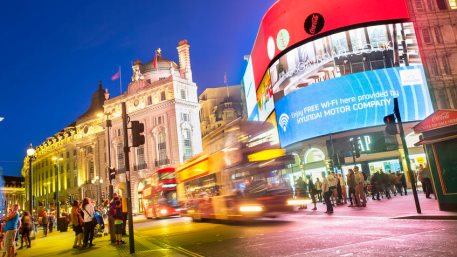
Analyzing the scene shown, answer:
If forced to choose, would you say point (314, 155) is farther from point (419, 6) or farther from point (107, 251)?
point (107, 251)

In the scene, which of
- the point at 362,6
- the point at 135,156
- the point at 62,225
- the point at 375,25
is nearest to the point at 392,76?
the point at 375,25

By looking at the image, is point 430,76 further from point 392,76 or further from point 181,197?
point 181,197

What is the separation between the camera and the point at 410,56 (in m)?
29.8

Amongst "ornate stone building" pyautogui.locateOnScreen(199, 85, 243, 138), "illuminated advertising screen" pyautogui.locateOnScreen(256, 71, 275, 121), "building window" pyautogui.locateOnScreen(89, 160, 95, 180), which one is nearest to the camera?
"illuminated advertising screen" pyautogui.locateOnScreen(256, 71, 275, 121)

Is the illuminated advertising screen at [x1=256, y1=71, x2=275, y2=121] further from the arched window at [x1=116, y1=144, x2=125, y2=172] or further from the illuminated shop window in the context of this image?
the arched window at [x1=116, y1=144, x2=125, y2=172]

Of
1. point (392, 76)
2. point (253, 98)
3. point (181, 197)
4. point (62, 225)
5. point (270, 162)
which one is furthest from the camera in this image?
point (253, 98)

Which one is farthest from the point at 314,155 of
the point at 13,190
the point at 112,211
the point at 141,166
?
the point at 13,190

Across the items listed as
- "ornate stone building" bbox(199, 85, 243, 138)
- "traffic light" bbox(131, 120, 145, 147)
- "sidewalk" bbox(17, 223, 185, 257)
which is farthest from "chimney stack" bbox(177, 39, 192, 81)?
"traffic light" bbox(131, 120, 145, 147)

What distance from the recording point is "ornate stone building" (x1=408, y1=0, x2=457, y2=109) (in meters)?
31.6

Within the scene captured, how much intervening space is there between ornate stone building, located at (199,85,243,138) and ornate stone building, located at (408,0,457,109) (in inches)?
1946

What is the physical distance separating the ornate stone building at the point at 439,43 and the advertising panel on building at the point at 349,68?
9.16 ft

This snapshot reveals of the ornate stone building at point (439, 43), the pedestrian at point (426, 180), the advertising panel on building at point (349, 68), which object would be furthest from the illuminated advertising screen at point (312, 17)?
the pedestrian at point (426, 180)

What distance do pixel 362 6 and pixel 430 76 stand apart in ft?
28.5

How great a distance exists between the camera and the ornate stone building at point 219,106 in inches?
3150
